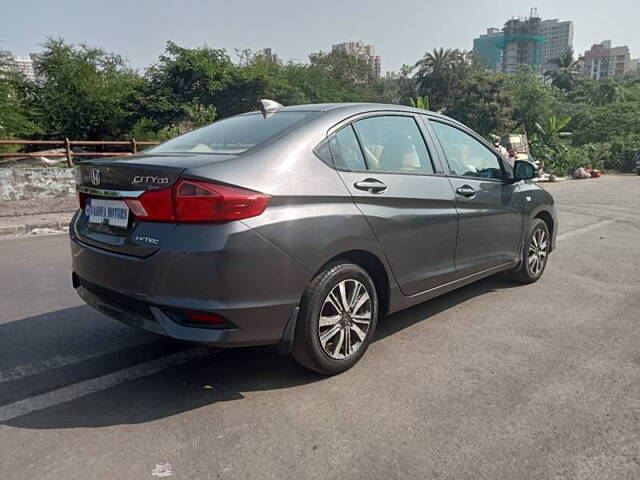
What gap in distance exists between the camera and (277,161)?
271 cm

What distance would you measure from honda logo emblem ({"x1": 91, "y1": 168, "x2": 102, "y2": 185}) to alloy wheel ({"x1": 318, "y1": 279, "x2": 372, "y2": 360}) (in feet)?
4.84

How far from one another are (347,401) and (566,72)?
7900cm

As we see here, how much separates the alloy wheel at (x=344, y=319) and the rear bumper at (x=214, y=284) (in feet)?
0.96

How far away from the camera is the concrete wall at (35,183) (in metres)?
9.79

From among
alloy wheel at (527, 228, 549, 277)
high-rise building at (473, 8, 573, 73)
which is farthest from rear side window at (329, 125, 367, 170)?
high-rise building at (473, 8, 573, 73)

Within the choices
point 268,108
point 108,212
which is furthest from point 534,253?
point 108,212

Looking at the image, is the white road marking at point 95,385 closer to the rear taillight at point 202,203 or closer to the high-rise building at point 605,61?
the rear taillight at point 202,203

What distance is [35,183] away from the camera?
10203 millimetres

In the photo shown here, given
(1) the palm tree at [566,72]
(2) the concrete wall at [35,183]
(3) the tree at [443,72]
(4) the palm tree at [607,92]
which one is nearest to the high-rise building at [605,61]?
(1) the palm tree at [566,72]

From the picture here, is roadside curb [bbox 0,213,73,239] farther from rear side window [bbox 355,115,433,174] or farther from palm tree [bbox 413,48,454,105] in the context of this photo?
palm tree [bbox 413,48,454,105]

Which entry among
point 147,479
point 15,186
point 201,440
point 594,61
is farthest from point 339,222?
point 594,61

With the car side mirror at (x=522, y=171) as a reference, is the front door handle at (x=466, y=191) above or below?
below

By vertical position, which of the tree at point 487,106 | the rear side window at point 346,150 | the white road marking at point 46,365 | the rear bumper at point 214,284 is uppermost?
the tree at point 487,106

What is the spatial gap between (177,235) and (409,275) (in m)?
1.65
